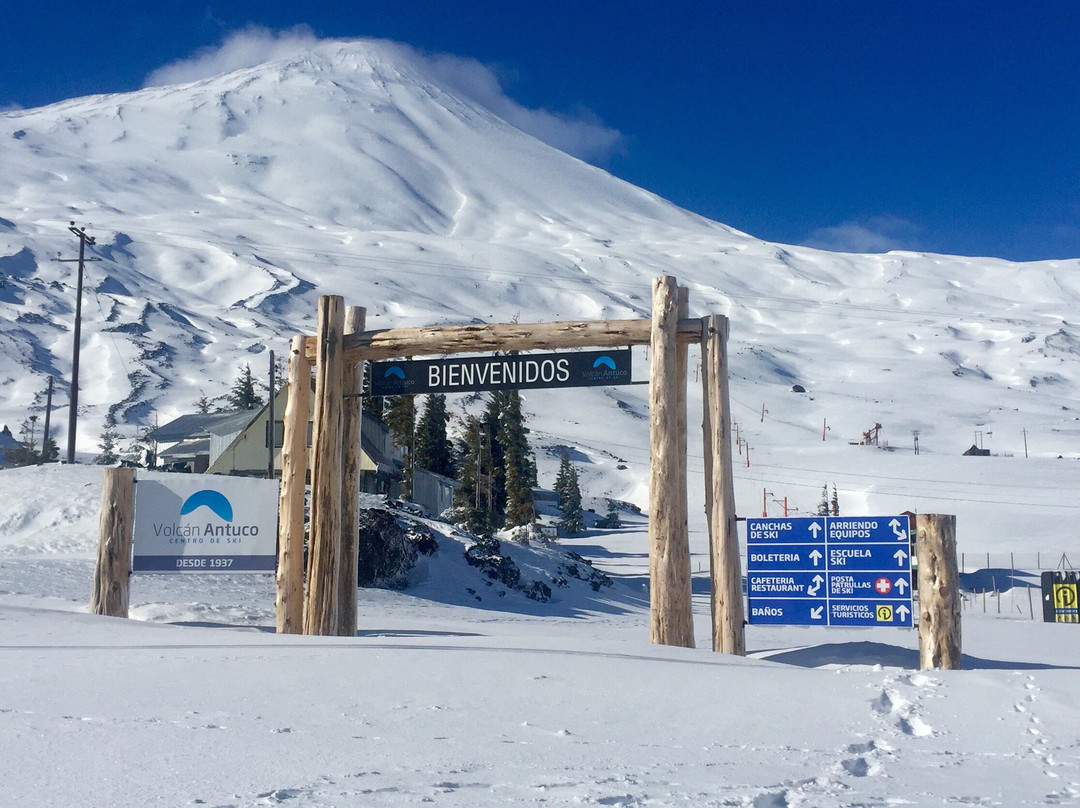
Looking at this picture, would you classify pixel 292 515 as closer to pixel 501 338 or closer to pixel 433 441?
pixel 501 338

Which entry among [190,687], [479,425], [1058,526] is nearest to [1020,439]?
[1058,526]

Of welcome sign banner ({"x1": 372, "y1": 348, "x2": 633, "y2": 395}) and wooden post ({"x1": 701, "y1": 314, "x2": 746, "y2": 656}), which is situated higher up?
welcome sign banner ({"x1": 372, "y1": 348, "x2": 633, "y2": 395})

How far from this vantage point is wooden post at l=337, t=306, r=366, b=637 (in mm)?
11812

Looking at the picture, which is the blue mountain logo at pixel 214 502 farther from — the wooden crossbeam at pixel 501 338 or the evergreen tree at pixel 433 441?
the evergreen tree at pixel 433 441

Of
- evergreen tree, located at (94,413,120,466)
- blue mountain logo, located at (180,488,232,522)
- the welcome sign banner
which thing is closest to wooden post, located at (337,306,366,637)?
the welcome sign banner

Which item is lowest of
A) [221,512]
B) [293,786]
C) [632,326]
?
[293,786]

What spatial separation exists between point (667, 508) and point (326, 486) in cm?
385

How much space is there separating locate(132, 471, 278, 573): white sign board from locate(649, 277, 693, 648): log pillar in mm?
4774

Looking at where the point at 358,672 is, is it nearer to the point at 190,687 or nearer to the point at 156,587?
the point at 190,687

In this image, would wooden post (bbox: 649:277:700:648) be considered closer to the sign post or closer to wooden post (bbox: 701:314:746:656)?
wooden post (bbox: 701:314:746:656)

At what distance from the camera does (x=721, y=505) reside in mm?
10891

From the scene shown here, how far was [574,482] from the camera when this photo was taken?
65.4 m

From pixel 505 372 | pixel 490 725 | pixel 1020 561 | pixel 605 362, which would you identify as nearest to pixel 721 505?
pixel 605 362

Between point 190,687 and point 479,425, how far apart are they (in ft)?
170
